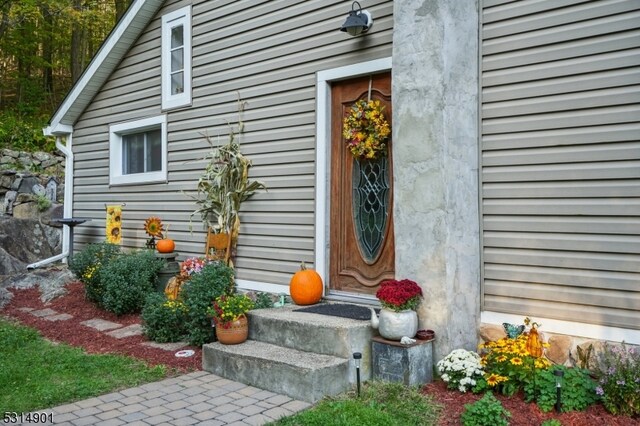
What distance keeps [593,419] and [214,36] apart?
624 centimetres

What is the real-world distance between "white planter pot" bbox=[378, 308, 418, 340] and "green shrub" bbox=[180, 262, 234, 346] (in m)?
1.93

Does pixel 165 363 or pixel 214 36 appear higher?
pixel 214 36

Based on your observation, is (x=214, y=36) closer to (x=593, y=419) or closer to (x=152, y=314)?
(x=152, y=314)

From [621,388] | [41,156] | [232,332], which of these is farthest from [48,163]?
[621,388]

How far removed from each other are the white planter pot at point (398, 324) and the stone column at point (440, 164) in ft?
0.73

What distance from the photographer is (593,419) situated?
3.50 meters

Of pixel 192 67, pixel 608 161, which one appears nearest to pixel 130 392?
pixel 608 161

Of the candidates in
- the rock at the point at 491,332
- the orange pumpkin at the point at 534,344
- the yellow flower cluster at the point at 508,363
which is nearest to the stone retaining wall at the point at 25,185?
the rock at the point at 491,332

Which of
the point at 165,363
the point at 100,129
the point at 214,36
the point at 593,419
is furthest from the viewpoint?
the point at 100,129

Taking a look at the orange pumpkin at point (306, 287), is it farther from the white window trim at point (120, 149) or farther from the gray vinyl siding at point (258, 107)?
the white window trim at point (120, 149)

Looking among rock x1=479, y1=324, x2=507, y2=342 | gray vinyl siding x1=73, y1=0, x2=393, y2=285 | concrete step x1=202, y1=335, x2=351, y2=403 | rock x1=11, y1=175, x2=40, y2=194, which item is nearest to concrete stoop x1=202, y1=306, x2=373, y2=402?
concrete step x1=202, y1=335, x2=351, y2=403

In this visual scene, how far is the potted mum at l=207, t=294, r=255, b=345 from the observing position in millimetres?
4953

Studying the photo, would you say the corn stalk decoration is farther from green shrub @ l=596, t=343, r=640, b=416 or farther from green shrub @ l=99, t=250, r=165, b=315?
green shrub @ l=596, t=343, r=640, b=416

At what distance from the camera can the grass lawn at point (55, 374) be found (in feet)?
13.6
